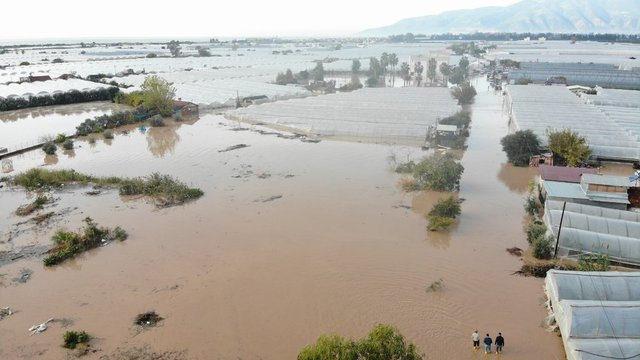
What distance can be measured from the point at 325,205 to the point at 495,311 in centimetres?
710

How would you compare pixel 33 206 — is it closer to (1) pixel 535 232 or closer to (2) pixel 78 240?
(2) pixel 78 240

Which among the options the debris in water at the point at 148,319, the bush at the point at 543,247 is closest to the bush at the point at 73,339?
the debris in water at the point at 148,319

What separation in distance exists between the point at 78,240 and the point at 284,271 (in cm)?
600

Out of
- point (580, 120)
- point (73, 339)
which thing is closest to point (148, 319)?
point (73, 339)

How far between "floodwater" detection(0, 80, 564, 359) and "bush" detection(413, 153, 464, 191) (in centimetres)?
52

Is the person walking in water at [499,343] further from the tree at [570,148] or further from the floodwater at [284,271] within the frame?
the tree at [570,148]

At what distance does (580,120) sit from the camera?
81.3 ft

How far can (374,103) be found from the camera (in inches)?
1270

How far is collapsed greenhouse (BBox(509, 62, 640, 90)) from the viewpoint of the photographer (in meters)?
41.3

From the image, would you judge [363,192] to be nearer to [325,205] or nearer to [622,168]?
[325,205]

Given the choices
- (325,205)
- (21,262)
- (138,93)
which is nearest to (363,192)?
(325,205)

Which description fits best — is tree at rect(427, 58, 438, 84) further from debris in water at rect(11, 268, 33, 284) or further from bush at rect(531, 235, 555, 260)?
debris in water at rect(11, 268, 33, 284)

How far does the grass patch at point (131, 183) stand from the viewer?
637 inches

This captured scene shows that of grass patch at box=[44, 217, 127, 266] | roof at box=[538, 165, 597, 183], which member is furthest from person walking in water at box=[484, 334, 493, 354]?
grass patch at box=[44, 217, 127, 266]
